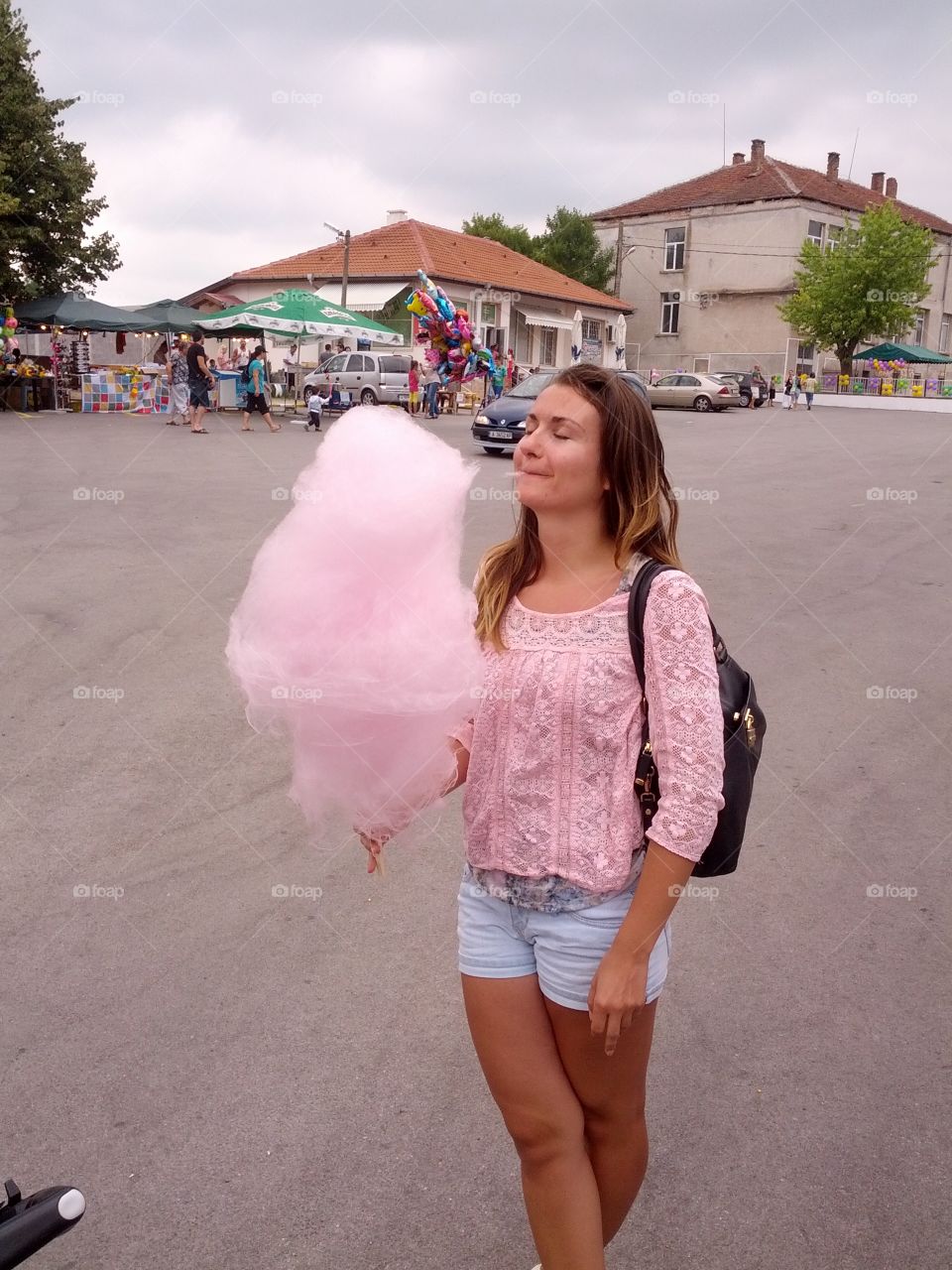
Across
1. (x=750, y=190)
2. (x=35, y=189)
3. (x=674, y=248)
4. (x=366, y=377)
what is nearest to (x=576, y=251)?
(x=674, y=248)

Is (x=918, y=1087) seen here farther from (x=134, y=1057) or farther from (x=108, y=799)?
(x=108, y=799)

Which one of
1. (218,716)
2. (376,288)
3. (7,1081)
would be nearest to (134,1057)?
(7,1081)

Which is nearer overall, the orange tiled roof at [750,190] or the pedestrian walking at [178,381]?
the pedestrian walking at [178,381]

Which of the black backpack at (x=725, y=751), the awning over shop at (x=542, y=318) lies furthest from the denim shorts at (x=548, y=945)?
the awning over shop at (x=542, y=318)

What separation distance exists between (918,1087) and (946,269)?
58.7 m

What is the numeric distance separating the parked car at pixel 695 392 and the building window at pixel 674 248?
15356 mm

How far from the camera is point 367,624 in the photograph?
150 centimetres

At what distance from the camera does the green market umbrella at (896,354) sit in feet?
152

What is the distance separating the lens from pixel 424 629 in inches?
59.3

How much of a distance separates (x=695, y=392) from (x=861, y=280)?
14856 millimetres

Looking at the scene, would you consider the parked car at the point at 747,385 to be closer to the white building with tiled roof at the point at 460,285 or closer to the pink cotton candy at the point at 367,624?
the white building with tiled roof at the point at 460,285

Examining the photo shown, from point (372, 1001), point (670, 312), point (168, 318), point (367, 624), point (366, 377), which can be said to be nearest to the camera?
point (367, 624)

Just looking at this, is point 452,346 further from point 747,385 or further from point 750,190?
point 750,190

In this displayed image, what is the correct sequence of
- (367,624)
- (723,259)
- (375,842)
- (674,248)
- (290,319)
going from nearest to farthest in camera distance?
1. (367,624)
2. (375,842)
3. (290,319)
4. (723,259)
5. (674,248)
